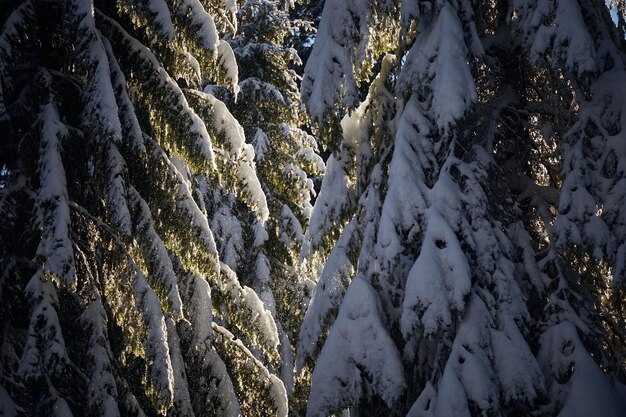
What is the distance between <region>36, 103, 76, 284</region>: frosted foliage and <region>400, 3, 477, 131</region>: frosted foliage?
2.91 meters

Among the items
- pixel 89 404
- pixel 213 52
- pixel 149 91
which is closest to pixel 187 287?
pixel 89 404

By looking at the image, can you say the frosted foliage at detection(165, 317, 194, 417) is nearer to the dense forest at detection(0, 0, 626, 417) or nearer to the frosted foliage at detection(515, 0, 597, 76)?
the dense forest at detection(0, 0, 626, 417)

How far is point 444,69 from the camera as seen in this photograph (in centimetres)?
373

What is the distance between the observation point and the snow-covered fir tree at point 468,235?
11.1 feet

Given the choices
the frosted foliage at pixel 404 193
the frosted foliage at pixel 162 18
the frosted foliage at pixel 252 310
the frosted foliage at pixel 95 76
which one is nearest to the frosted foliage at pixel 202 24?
the frosted foliage at pixel 162 18

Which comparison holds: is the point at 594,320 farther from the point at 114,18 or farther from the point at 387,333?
the point at 114,18

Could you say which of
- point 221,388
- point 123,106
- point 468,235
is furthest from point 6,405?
point 468,235

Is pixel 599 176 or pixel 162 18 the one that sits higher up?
pixel 162 18

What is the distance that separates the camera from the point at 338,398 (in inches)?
145

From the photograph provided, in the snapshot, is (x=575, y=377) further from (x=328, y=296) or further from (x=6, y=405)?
(x=6, y=405)

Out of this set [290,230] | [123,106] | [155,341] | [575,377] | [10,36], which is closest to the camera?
[575,377]

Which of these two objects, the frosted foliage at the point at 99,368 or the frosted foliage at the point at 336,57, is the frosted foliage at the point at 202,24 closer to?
the frosted foliage at the point at 336,57

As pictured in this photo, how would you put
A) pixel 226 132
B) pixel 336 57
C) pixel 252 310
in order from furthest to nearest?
pixel 252 310
pixel 226 132
pixel 336 57

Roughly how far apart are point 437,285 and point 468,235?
1.52 ft
